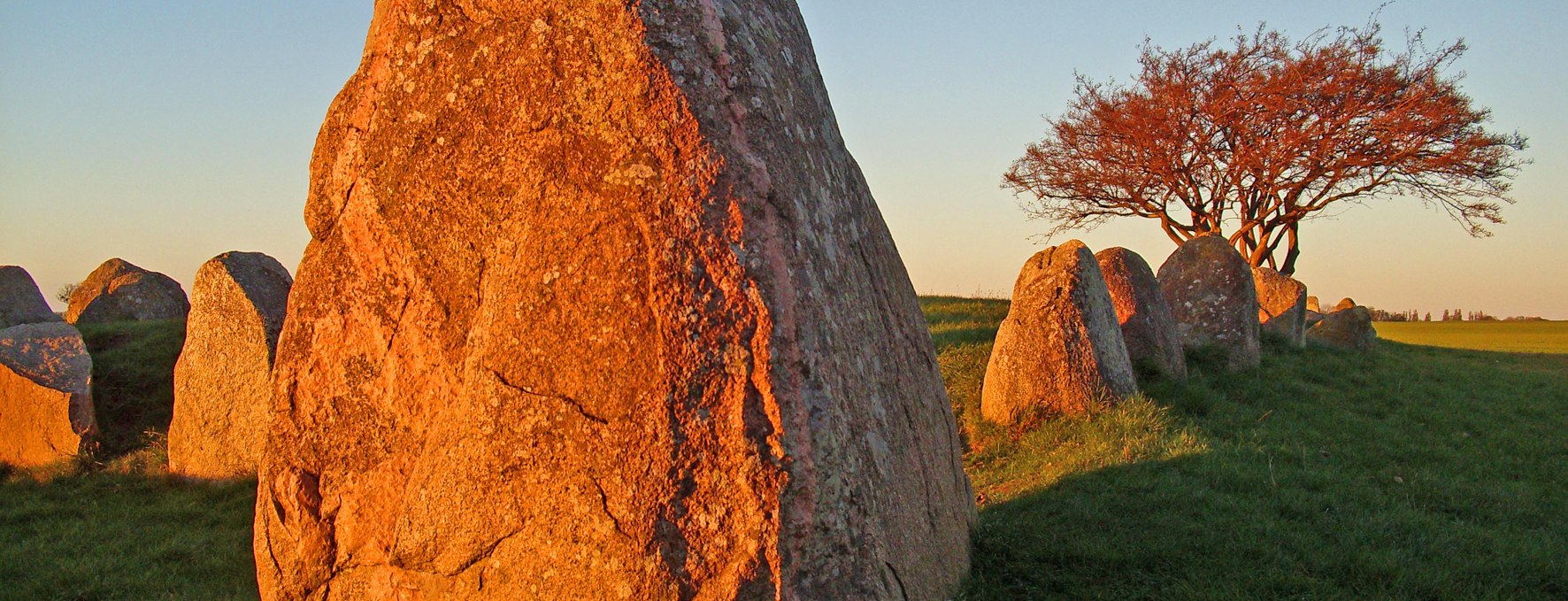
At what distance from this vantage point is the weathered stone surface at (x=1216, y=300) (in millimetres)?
12695

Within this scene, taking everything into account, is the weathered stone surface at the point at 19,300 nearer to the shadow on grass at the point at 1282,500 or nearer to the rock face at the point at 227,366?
the rock face at the point at 227,366

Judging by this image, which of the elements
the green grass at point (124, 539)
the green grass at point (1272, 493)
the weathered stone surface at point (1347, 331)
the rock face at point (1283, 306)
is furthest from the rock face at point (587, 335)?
the weathered stone surface at point (1347, 331)

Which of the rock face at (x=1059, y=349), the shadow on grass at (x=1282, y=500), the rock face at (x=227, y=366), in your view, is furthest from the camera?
the rock face at (x=227, y=366)

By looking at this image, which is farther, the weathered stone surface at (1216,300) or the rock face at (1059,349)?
the weathered stone surface at (1216,300)

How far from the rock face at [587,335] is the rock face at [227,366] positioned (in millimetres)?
5584

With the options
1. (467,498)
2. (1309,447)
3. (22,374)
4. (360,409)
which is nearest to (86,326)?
(22,374)

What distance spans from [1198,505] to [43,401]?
11060mm

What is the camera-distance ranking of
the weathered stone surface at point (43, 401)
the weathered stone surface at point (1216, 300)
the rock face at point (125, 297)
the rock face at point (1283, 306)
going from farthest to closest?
the rock face at point (125, 297), the rock face at point (1283, 306), the weathered stone surface at point (1216, 300), the weathered stone surface at point (43, 401)

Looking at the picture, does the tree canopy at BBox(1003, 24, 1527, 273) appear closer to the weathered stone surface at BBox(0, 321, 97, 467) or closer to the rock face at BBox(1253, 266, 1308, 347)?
the rock face at BBox(1253, 266, 1308, 347)

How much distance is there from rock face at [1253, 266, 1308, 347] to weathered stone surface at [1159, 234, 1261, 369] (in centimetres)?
251

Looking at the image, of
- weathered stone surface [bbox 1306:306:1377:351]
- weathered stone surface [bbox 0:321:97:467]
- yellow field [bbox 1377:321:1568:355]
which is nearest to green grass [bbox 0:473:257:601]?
weathered stone surface [bbox 0:321:97:467]

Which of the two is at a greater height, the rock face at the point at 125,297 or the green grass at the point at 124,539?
the rock face at the point at 125,297

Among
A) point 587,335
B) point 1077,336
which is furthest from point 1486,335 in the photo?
point 587,335

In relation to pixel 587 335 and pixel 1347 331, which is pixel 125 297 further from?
pixel 1347 331
